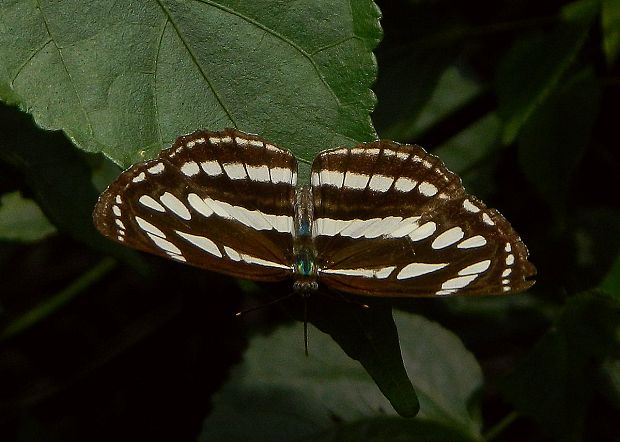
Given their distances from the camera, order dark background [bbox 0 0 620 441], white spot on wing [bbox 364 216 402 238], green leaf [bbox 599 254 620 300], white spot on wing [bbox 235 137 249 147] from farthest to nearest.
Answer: dark background [bbox 0 0 620 441] < green leaf [bbox 599 254 620 300] < white spot on wing [bbox 364 216 402 238] < white spot on wing [bbox 235 137 249 147]

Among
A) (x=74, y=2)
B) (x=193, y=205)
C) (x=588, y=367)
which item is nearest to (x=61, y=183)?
(x=193, y=205)

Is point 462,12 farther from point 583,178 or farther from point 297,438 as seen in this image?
point 297,438

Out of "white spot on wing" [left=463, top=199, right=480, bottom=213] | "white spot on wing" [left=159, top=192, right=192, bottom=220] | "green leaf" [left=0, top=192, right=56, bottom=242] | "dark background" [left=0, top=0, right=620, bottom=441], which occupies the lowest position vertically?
"dark background" [left=0, top=0, right=620, bottom=441]

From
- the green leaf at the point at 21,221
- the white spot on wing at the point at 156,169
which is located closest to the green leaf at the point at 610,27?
the white spot on wing at the point at 156,169

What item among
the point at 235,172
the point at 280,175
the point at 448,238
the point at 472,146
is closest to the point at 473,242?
the point at 448,238

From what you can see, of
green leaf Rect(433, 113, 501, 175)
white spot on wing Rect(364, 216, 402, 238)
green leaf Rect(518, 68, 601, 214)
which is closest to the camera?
white spot on wing Rect(364, 216, 402, 238)

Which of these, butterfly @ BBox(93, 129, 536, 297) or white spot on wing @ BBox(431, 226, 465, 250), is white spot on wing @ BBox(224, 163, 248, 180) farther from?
white spot on wing @ BBox(431, 226, 465, 250)

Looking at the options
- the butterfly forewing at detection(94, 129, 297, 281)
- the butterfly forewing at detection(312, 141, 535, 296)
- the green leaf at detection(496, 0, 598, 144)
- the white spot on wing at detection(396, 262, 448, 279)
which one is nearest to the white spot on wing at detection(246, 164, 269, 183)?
the butterfly forewing at detection(94, 129, 297, 281)

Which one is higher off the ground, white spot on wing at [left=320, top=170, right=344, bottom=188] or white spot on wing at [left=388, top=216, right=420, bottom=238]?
white spot on wing at [left=320, top=170, right=344, bottom=188]

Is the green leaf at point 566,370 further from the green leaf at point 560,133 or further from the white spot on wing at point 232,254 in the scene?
the white spot on wing at point 232,254
